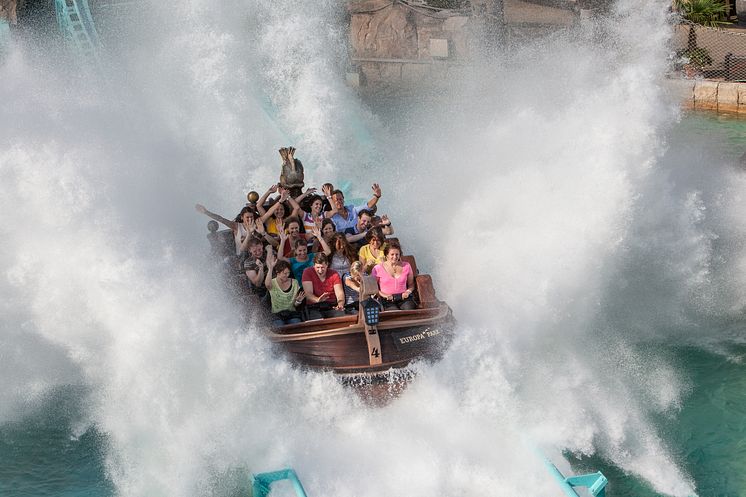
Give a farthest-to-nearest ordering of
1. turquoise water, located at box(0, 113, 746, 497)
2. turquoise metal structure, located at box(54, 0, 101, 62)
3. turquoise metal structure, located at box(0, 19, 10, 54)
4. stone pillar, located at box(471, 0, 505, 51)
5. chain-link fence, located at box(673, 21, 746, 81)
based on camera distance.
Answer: stone pillar, located at box(471, 0, 505, 51) < turquoise metal structure, located at box(0, 19, 10, 54) < chain-link fence, located at box(673, 21, 746, 81) < turquoise metal structure, located at box(54, 0, 101, 62) < turquoise water, located at box(0, 113, 746, 497)

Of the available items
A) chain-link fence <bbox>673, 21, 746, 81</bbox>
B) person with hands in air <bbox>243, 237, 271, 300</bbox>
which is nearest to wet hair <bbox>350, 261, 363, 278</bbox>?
person with hands in air <bbox>243, 237, 271, 300</bbox>

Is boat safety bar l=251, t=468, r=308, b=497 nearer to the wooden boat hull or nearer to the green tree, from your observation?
the wooden boat hull

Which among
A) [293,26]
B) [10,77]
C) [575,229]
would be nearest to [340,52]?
[293,26]

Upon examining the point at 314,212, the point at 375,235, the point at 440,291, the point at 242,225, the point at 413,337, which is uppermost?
the point at 314,212

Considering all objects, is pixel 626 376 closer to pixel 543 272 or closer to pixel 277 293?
pixel 543 272

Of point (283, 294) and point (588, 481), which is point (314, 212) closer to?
point (283, 294)

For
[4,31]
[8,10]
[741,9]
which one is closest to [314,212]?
A: [4,31]
